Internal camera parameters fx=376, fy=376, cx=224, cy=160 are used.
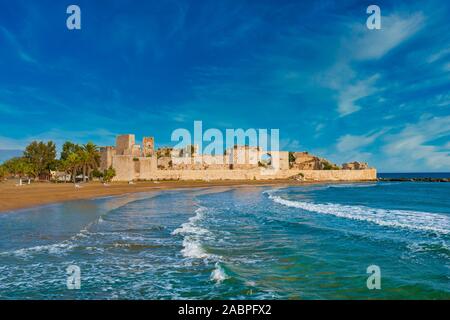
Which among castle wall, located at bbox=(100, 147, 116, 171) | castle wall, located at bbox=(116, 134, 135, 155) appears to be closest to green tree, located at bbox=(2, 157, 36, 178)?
castle wall, located at bbox=(100, 147, 116, 171)

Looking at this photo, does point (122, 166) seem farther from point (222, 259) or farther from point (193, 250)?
point (222, 259)

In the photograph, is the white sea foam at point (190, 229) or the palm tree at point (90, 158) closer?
the white sea foam at point (190, 229)

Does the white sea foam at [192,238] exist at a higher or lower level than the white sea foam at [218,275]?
higher

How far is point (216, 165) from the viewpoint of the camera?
262 ft

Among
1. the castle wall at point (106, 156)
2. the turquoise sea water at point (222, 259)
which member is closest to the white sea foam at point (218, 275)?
the turquoise sea water at point (222, 259)

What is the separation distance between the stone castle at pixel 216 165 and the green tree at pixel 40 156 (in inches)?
333

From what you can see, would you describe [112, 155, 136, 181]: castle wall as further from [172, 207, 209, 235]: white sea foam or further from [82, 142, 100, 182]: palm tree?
[172, 207, 209, 235]: white sea foam

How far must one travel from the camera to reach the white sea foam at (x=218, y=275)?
7.53 meters

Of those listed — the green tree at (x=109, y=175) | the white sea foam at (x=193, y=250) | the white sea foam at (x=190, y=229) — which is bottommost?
the white sea foam at (x=193, y=250)

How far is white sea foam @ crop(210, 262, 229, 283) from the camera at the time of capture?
296 inches

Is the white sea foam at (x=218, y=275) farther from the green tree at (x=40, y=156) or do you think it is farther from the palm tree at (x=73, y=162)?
the green tree at (x=40, y=156)

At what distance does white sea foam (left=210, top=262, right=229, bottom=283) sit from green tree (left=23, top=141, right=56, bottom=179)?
63.1 m

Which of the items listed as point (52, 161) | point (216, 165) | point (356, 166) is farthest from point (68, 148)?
point (356, 166)

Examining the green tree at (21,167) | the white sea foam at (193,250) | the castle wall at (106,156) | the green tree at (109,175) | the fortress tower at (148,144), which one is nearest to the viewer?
the white sea foam at (193,250)
